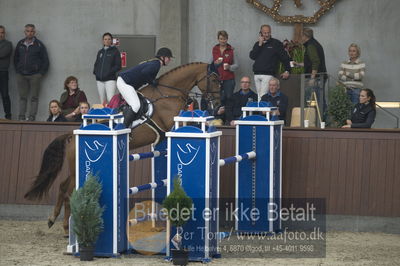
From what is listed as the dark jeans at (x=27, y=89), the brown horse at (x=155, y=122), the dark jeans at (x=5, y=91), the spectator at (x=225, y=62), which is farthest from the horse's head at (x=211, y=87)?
the dark jeans at (x=5, y=91)

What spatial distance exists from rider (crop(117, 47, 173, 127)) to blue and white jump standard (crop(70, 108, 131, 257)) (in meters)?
1.43

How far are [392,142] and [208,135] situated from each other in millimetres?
3551

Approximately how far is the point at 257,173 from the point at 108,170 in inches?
105

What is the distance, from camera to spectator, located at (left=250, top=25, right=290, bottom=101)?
1727 centimetres

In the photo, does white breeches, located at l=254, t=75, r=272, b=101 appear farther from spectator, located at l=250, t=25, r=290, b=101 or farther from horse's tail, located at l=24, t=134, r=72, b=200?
Result: horse's tail, located at l=24, t=134, r=72, b=200

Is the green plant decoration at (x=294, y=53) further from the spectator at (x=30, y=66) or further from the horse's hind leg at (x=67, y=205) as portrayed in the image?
the horse's hind leg at (x=67, y=205)

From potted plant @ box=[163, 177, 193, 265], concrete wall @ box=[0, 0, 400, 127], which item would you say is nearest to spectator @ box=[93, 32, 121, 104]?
concrete wall @ box=[0, 0, 400, 127]

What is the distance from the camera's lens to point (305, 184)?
13.4 metres

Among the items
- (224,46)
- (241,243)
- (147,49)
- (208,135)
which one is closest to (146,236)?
(241,243)

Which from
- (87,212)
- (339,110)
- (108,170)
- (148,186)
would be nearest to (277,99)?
(339,110)

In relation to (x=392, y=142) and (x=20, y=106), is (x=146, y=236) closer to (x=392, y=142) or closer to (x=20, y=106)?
(x=392, y=142)

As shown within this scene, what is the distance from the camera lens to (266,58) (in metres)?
17.3

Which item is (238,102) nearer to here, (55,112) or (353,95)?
(353,95)

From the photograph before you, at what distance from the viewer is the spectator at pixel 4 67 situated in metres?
19.5
